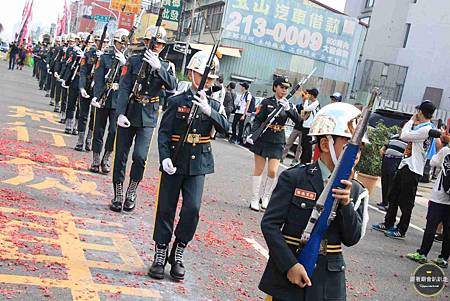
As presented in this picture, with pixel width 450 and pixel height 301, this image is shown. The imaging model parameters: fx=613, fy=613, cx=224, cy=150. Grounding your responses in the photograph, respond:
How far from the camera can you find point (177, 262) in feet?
18.0

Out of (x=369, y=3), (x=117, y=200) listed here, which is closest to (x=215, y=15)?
(x=369, y=3)

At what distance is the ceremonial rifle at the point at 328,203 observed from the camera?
10.0 ft

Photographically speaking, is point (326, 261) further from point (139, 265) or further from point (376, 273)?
point (376, 273)

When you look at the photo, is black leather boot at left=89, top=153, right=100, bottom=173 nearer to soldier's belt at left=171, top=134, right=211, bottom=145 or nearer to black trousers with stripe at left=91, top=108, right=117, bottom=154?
black trousers with stripe at left=91, top=108, right=117, bottom=154

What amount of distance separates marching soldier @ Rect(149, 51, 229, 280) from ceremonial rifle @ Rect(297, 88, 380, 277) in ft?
7.54

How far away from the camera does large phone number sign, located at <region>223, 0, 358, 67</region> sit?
111ft

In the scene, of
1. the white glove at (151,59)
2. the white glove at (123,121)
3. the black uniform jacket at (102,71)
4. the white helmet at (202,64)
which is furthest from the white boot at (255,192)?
the white helmet at (202,64)

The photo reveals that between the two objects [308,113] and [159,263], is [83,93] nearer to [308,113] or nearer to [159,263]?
[308,113]

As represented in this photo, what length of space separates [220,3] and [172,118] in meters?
32.2

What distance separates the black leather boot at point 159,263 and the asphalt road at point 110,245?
0.25 ft

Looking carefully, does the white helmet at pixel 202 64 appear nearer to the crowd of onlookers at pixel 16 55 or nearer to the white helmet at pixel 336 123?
the white helmet at pixel 336 123

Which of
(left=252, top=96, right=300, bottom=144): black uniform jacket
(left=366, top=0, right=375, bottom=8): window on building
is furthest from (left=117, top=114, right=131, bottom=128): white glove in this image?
(left=366, top=0, right=375, bottom=8): window on building

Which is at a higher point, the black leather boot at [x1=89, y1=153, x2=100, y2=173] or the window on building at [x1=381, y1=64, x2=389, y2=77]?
the window on building at [x1=381, y1=64, x2=389, y2=77]

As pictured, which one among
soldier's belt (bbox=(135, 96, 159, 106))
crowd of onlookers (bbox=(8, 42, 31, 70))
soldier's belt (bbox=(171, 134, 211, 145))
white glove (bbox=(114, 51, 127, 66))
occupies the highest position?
white glove (bbox=(114, 51, 127, 66))
